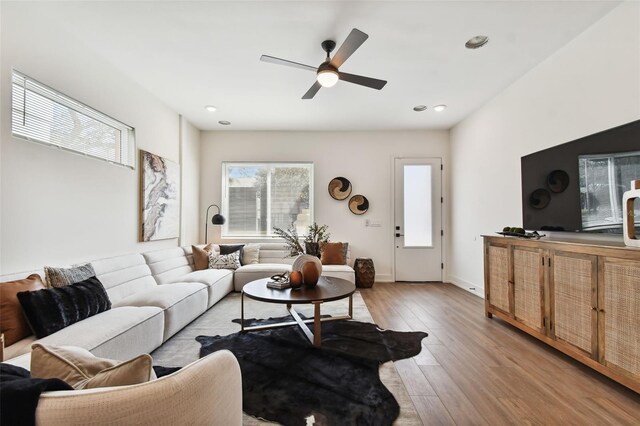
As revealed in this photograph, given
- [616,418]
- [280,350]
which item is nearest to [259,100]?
[280,350]

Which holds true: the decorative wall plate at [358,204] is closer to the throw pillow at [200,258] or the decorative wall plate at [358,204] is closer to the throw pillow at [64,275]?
the throw pillow at [200,258]

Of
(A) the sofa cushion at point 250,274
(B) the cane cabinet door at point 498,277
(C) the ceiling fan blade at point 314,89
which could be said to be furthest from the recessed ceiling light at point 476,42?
(A) the sofa cushion at point 250,274

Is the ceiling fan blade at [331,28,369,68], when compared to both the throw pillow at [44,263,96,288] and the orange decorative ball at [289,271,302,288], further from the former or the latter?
the throw pillow at [44,263,96,288]

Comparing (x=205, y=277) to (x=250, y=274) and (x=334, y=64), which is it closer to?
(x=250, y=274)

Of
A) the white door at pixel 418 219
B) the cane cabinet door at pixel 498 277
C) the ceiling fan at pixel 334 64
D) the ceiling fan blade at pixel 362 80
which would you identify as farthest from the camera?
the white door at pixel 418 219

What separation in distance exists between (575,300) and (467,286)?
8.06 ft

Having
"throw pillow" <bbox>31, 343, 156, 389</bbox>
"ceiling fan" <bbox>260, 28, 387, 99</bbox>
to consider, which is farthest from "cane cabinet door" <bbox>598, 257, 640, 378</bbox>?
"throw pillow" <bbox>31, 343, 156, 389</bbox>

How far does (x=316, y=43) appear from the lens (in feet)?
8.74

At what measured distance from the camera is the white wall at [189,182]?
15.1 ft

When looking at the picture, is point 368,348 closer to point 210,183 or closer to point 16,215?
point 16,215

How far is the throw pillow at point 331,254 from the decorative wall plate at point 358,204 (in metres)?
0.85

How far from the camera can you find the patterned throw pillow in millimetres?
4281

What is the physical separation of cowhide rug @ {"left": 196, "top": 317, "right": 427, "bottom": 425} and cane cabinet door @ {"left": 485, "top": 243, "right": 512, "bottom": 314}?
1.01 meters

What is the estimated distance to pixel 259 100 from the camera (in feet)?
12.9
